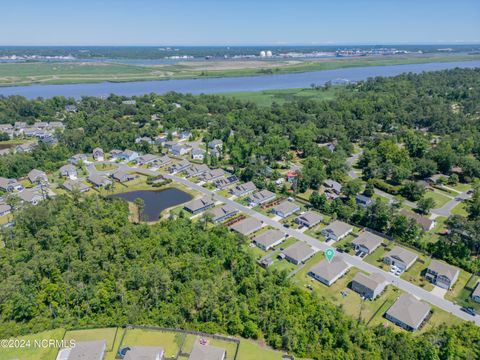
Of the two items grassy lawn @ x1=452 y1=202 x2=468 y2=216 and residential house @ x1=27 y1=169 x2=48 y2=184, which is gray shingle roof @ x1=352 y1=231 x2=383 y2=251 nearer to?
grassy lawn @ x1=452 y1=202 x2=468 y2=216

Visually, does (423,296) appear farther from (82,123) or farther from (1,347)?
(82,123)

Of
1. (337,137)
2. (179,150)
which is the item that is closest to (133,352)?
(179,150)

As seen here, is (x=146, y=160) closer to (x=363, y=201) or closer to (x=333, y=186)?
(x=333, y=186)

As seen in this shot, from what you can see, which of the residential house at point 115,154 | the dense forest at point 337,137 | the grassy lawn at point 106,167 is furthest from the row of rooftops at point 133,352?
the residential house at point 115,154

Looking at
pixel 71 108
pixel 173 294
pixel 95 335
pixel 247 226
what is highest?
pixel 71 108

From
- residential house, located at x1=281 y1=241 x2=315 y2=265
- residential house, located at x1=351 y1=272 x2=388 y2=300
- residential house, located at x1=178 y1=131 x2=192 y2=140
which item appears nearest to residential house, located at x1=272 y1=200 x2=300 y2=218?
residential house, located at x1=281 y1=241 x2=315 y2=265

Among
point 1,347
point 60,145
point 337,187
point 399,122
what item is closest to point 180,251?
point 1,347

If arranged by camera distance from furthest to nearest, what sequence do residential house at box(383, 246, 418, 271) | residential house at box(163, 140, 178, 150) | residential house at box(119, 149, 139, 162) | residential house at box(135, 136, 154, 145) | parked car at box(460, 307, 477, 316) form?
residential house at box(163, 140, 178, 150), residential house at box(135, 136, 154, 145), residential house at box(119, 149, 139, 162), residential house at box(383, 246, 418, 271), parked car at box(460, 307, 477, 316)
